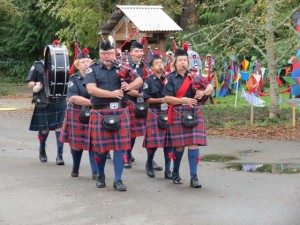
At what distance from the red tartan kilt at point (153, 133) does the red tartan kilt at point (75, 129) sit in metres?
0.80

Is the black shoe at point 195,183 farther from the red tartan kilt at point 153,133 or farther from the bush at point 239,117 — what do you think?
the bush at point 239,117

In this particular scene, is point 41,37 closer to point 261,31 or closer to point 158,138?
point 261,31

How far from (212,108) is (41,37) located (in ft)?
52.5

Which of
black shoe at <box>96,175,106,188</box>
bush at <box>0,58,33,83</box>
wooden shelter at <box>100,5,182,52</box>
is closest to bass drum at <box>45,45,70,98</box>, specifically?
black shoe at <box>96,175,106,188</box>

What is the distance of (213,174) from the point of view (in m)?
9.37

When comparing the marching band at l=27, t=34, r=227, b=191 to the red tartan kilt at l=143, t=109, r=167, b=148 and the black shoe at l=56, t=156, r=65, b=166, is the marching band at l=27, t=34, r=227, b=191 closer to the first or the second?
the red tartan kilt at l=143, t=109, r=167, b=148

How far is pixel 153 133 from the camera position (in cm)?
907

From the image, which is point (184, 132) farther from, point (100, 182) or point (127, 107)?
point (100, 182)

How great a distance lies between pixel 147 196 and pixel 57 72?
284 centimetres

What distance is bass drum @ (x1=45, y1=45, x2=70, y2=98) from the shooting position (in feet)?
32.8

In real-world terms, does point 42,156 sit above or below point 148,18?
below

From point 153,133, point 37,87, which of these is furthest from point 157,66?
point 37,87

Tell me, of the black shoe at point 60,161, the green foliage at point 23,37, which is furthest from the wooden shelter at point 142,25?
the green foliage at point 23,37

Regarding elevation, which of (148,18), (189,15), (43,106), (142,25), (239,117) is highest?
(189,15)
